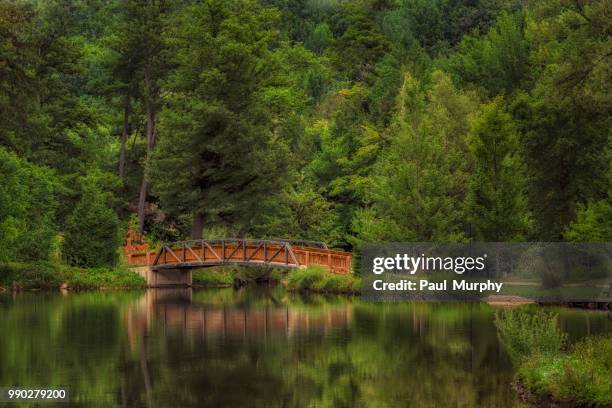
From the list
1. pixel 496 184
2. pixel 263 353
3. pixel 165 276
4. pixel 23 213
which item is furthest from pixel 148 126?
pixel 263 353

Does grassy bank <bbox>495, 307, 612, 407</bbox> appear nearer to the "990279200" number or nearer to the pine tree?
the "990279200" number

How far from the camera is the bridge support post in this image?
7069 centimetres

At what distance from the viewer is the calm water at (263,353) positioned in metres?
26.6

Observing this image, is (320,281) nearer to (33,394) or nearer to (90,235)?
(90,235)

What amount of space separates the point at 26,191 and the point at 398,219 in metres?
21.5

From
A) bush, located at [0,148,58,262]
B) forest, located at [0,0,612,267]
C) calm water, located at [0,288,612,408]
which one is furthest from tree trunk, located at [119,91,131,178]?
calm water, located at [0,288,612,408]

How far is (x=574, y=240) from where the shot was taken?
53.2m

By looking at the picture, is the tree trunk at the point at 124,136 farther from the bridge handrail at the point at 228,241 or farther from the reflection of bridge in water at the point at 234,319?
the reflection of bridge in water at the point at 234,319

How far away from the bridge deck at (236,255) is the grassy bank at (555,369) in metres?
33.2

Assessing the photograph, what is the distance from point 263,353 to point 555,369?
11790 mm

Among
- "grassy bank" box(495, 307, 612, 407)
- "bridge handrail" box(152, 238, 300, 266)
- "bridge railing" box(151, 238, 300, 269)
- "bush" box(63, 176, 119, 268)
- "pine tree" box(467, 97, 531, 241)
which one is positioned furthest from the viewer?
"bush" box(63, 176, 119, 268)

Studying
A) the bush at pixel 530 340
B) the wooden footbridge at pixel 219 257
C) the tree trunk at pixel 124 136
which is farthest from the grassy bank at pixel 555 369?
the tree trunk at pixel 124 136

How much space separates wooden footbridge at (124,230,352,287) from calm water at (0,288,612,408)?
359 inches
